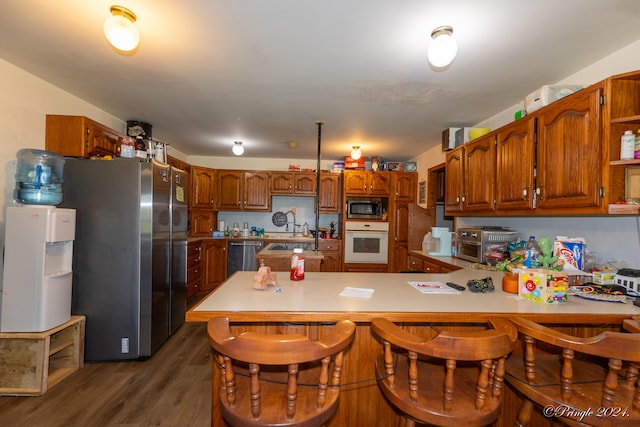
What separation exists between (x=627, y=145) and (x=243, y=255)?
4.52 meters

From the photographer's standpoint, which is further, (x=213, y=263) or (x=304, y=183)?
(x=304, y=183)

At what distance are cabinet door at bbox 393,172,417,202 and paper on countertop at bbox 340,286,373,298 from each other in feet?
11.1

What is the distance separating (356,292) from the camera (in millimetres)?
1492

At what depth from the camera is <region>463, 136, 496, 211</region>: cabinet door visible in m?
2.48

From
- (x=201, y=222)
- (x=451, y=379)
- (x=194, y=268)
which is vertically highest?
(x=201, y=222)

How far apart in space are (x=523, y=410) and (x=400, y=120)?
108 inches

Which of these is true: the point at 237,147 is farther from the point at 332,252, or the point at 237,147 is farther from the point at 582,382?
the point at 582,382

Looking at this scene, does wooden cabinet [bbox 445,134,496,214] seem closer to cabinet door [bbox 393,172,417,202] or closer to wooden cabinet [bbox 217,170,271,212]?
cabinet door [bbox 393,172,417,202]

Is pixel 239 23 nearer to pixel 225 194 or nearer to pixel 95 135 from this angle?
pixel 95 135

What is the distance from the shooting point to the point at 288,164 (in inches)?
208

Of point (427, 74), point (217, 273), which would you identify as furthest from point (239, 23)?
point (217, 273)

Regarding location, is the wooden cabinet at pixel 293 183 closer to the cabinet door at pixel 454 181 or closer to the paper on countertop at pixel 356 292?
the cabinet door at pixel 454 181

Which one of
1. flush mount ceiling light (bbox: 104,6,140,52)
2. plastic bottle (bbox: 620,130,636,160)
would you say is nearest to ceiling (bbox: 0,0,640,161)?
A: flush mount ceiling light (bbox: 104,6,140,52)

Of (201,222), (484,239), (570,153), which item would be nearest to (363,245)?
(484,239)
